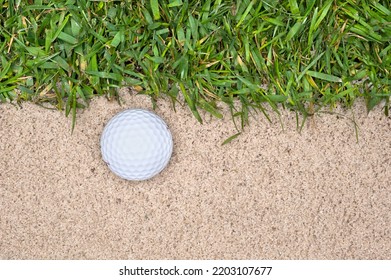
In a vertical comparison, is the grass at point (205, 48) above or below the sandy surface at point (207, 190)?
above

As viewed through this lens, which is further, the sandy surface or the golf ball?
→ the sandy surface

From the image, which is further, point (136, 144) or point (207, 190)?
point (207, 190)

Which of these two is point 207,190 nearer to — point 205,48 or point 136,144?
point 136,144

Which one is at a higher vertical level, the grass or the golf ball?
the grass

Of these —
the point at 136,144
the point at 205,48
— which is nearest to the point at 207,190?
the point at 136,144
